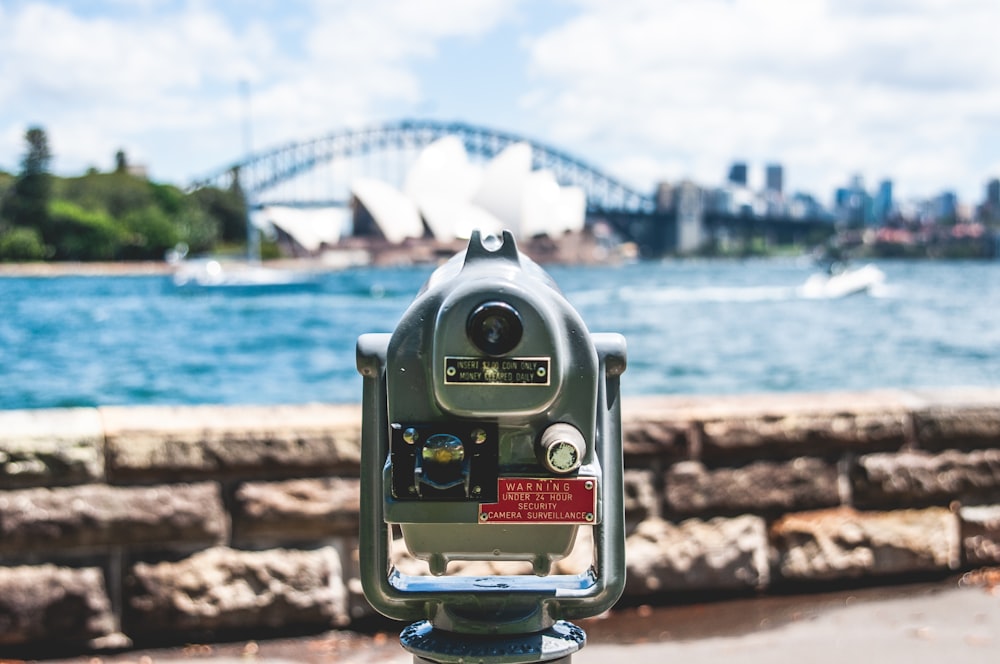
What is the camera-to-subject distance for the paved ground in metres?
2.84

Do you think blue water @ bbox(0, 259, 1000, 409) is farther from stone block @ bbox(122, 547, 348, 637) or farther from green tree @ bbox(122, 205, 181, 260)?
green tree @ bbox(122, 205, 181, 260)

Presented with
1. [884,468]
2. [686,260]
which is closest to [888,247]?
[686,260]

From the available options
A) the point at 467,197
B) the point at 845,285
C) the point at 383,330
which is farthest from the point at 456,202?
the point at 383,330

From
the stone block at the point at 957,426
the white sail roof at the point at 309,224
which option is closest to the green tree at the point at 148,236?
the white sail roof at the point at 309,224

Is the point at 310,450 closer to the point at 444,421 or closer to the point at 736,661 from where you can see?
the point at 736,661

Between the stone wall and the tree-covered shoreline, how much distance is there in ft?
256

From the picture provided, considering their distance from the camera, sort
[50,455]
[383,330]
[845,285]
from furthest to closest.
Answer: [845,285]
[383,330]
[50,455]

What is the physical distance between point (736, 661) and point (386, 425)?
1.58 metres

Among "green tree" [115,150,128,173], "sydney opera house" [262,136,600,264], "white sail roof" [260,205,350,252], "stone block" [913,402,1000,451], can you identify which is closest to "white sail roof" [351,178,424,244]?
"sydney opera house" [262,136,600,264]

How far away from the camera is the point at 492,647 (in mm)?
1604

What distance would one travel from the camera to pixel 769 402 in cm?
335

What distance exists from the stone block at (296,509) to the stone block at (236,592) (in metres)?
0.05

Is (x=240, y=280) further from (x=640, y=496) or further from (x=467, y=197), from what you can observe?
(x=640, y=496)

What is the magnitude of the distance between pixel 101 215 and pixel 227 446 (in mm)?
85602
